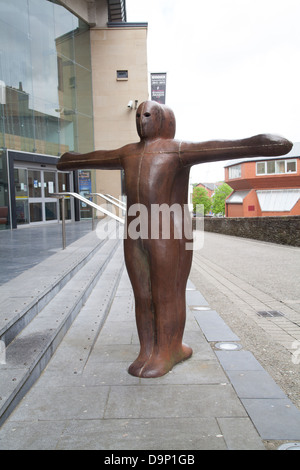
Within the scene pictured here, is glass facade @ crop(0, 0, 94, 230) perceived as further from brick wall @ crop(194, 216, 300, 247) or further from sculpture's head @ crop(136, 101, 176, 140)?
sculpture's head @ crop(136, 101, 176, 140)

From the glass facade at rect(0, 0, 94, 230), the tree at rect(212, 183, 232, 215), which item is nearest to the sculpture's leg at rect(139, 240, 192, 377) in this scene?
the glass facade at rect(0, 0, 94, 230)

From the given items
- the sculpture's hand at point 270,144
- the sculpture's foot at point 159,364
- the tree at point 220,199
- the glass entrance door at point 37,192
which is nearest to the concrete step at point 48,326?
the sculpture's foot at point 159,364

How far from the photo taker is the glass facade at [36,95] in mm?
12430

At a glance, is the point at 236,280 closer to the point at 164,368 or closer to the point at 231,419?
the point at 164,368

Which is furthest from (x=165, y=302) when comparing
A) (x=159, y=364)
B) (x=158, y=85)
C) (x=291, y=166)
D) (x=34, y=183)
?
(x=291, y=166)

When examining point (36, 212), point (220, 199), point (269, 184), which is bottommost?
point (36, 212)

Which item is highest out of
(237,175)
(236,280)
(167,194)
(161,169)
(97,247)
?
(237,175)

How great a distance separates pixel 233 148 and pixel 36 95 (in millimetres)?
12829

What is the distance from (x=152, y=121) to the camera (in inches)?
114

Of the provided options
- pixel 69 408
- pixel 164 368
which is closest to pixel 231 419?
pixel 164 368

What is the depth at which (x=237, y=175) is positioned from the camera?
35719mm

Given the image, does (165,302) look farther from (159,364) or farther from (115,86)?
(115,86)

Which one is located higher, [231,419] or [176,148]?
[176,148]
